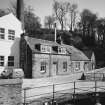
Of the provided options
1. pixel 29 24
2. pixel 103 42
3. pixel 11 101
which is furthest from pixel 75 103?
pixel 103 42

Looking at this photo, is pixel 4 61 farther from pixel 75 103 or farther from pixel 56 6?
pixel 56 6

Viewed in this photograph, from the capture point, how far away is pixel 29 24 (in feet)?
170

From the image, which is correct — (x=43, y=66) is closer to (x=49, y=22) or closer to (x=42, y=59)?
(x=42, y=59)

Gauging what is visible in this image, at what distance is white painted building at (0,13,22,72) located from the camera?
76.0 feet

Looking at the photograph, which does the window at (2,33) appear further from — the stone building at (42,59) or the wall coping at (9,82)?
the wall coping at (9,82)

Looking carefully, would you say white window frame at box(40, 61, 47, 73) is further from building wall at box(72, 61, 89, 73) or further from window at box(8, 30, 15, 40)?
building wall at box(72, 61, 89, 73)

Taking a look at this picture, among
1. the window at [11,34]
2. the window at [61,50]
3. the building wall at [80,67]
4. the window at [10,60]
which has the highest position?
the window at [11,34]

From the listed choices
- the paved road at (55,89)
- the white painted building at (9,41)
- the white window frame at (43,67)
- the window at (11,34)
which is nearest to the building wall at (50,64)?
the white window frame at (43,67)

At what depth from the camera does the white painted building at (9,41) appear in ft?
76.0

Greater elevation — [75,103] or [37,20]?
[37,20]

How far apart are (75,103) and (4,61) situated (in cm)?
1417

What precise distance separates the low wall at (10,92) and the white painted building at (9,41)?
15.6 m

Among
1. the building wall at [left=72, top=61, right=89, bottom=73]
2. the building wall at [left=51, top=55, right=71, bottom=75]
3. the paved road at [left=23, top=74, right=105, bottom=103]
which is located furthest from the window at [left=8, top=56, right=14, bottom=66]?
the building wall at [left=72, top=61, right=89, bottom=73]

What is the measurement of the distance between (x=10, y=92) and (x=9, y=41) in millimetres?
16845
